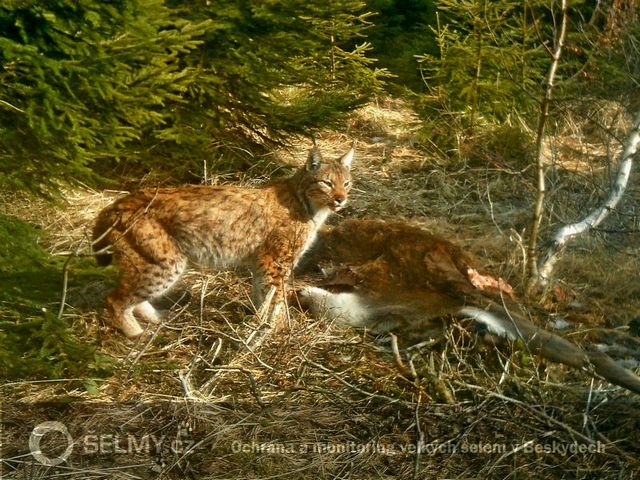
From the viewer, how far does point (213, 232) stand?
5.74 meters

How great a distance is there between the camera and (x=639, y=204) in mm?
7711

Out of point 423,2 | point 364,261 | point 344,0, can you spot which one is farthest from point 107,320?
point 423,2

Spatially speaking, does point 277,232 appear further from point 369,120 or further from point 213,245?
point 369,120

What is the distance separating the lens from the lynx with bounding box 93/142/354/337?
17.9 feet

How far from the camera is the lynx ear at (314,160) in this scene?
6152 millimetres

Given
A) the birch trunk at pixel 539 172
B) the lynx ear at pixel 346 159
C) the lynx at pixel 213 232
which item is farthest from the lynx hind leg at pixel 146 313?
the birch trunk at pixel 539 172

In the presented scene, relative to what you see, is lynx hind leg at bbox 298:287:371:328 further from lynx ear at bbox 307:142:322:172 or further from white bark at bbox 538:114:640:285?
white bark at bbox 538:114:640:285

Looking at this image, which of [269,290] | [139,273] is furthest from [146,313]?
[269,290]

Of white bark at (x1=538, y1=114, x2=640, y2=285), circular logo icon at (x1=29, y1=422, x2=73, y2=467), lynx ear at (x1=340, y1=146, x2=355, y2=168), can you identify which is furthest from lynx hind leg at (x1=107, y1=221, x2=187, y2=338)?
white bark at (x1=538, y1=114, x2=640, y2=285)

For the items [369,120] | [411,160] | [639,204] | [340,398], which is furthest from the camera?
[369,120]

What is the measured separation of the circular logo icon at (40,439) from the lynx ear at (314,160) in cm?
277

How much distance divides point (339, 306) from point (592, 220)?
2228mm

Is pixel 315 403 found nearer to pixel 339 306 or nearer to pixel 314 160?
pixel 339 306

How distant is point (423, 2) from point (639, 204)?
208 inches
